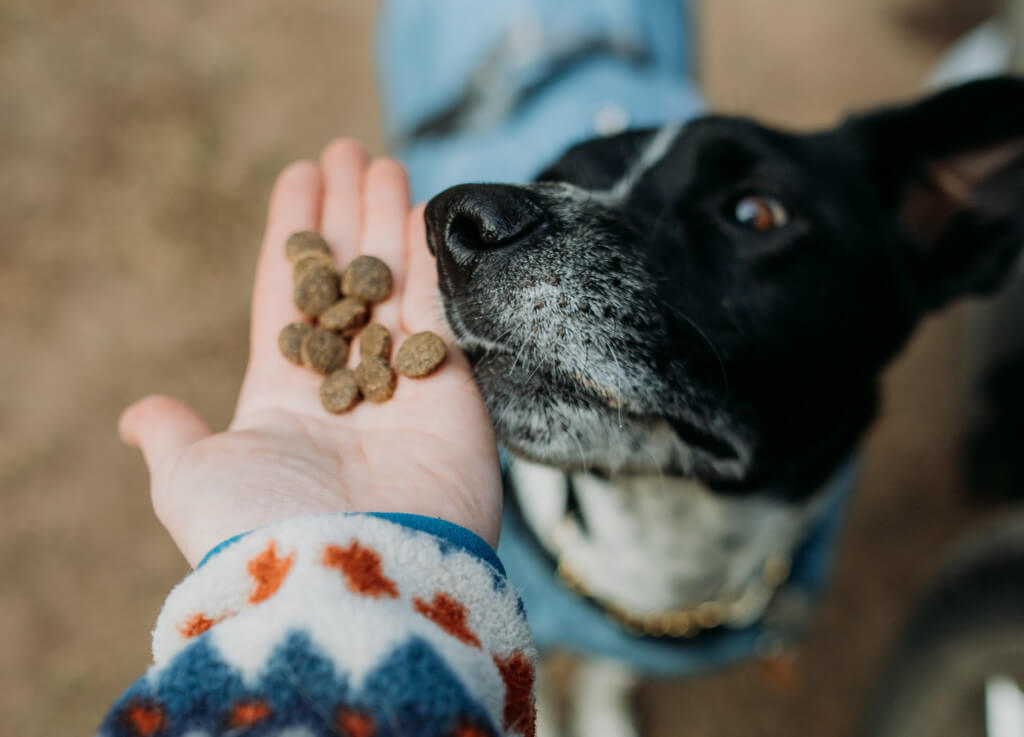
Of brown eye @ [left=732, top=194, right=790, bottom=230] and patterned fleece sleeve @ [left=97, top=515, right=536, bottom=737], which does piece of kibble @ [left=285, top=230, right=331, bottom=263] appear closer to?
patterned fleece sleeve @ [left=97, top=515, right=536, bottom=737]

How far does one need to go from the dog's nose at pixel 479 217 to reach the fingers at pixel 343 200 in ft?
1.36

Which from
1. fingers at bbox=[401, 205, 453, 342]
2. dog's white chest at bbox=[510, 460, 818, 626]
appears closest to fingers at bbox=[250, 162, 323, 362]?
fingers at bbox=[401, 205, 453, 342]

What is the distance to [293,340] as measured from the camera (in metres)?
1.42

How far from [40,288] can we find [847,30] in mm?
4720

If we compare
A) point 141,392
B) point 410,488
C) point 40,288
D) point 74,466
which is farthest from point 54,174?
point 410,488

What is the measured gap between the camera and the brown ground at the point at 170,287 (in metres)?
2.88

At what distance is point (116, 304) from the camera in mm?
3447

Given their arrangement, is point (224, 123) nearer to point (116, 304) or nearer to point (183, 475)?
point (116, 304)

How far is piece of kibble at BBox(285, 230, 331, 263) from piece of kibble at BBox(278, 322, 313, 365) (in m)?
0.16

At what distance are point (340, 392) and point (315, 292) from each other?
23 cm

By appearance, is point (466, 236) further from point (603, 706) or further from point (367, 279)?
point (603, 706)

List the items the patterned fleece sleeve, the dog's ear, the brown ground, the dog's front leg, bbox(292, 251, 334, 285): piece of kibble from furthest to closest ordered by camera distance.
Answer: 1. the brown ground
2. the dog's front leg
3. the dog's ear
4. bbox(292, 251, 334, 285): piece of kibble
5. the patterned fleece sleeve

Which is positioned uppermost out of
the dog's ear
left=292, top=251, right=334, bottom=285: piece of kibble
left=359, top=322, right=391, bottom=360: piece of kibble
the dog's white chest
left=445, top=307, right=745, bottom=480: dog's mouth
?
left=292, top=251, right=334, bottom=285: piece of kibble

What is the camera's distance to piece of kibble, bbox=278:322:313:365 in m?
1.41
